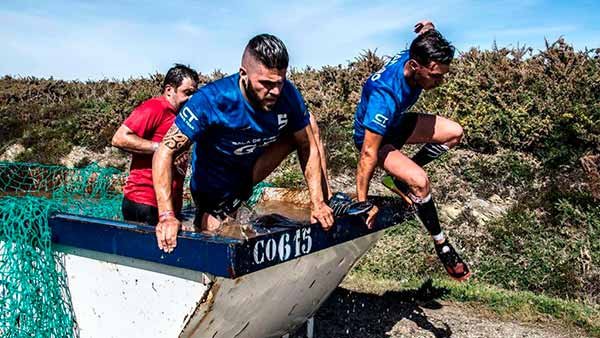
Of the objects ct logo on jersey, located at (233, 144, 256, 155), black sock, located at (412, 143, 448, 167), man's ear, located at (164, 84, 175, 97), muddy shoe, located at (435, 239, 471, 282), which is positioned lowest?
muddy shoe, located at (435, 239, 471, 282)

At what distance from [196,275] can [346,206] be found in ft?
4.35

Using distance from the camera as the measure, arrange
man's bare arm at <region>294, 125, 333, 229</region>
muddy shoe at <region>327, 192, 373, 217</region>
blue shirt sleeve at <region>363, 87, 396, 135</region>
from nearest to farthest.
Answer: man's bare arm at <region>294, 125, 333, 229</region> → muddy shoe at <region>327, 192, 373, 217</region> → blue shirt sleeve at <region>363, 87, 396, 135</region>

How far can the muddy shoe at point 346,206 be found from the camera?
14.0ft

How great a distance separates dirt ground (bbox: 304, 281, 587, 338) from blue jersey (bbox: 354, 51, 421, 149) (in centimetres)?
168

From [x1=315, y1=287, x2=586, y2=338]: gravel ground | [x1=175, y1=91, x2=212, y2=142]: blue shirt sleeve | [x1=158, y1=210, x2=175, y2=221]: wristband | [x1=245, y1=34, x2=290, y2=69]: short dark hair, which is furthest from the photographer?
[x1=315, y1=287, x2=586, y2=338]: gravel ground

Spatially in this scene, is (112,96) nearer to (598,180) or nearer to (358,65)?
(358,65)

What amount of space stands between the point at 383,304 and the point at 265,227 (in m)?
2.28

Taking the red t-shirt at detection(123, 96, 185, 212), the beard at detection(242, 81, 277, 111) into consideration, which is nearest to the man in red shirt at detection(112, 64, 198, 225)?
the red t-shirt at detection(123, 96, 185, 212)

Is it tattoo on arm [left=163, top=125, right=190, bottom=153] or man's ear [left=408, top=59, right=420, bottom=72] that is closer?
tattoo on arm [left=163, top=125, right=190, bottom=153]

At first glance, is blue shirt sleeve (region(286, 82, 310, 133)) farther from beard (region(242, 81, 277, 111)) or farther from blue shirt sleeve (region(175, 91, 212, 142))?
blue shirt sleeve (region(175, 91, 212, 142))

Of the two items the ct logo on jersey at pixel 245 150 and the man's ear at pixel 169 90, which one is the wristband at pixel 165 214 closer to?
the ct logo on jersey at pixel 245 150

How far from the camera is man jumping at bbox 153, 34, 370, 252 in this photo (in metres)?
3.69

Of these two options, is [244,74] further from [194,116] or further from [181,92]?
[181,92]

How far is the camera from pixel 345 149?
985 centimetres
